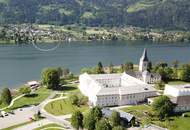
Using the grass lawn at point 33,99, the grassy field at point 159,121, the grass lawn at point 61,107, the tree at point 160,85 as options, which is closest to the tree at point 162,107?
the grassy field at point 159,121

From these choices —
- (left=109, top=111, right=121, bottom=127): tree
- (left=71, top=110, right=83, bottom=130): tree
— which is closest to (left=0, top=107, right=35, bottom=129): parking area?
(left=71, top=110, right=83, bottom=130): tree

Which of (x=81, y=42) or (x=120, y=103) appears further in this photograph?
(x=81, y=42)

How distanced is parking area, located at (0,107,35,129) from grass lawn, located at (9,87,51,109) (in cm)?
362

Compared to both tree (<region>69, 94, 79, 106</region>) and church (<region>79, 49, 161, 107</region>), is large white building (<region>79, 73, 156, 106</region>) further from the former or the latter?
tree (<region>69, 94, 79, 106</region>)

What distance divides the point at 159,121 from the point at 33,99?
27.3m

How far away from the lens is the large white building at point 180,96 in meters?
72.8

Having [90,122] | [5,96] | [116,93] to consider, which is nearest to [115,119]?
[90,122]

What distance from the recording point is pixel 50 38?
196375mm

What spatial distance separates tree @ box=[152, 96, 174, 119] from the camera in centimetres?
6838

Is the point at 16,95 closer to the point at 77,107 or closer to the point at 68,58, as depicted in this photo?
the point at 77,107

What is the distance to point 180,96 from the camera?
74.1 m

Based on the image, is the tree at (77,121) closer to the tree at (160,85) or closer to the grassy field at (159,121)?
the grassy field at (159,121)

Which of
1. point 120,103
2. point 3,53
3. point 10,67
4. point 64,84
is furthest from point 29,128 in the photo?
point 3,53

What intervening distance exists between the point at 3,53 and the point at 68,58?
26.8 meters
